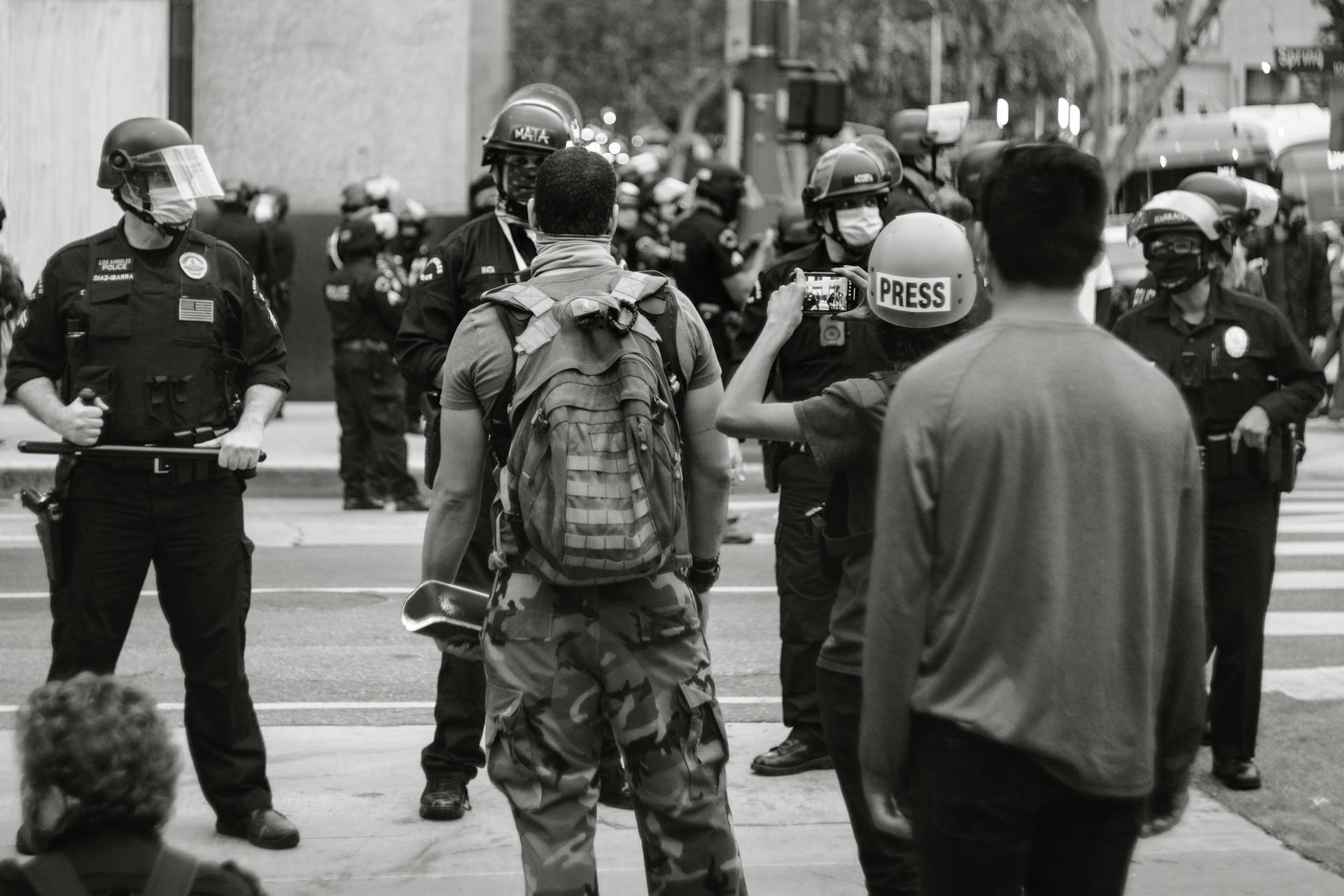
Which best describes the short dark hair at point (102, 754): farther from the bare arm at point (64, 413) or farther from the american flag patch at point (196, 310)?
the american flag patch at point (196, 310)

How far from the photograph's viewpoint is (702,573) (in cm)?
447

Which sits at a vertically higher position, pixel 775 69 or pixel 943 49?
pixel 943 49

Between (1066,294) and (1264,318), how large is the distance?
11.1 feet

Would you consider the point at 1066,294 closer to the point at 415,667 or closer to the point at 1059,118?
the point at 415,667

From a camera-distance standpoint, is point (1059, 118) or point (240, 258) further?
point (1059, 118)

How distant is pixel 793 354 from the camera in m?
6.54

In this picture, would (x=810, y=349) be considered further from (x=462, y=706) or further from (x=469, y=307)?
(x=462, y=706)

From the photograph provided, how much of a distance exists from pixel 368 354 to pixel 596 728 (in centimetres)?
880

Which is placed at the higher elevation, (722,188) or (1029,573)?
(722,188)

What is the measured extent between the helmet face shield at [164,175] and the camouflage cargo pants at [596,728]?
6.09 ft

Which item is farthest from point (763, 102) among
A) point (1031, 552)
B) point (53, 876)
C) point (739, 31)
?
point (53, 876)

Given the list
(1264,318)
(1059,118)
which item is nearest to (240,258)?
(1264,318)

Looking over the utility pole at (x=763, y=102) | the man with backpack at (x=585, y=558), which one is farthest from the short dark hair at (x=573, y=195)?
the utility pole at (x=763, y=102)

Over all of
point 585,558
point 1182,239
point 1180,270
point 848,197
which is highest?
point 848,197
